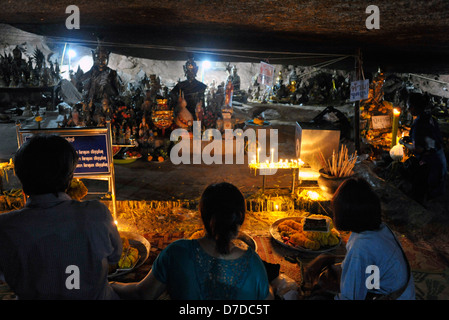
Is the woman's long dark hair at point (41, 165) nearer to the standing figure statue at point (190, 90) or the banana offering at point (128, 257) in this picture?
the banana offering at point (128, 257)

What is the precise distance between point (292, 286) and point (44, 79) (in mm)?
15530

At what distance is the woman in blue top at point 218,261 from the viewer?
5.78ft

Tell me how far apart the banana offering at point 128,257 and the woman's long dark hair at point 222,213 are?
1680 millimetres

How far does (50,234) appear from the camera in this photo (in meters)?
1.71

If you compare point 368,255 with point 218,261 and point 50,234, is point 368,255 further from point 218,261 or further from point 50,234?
point 50,234

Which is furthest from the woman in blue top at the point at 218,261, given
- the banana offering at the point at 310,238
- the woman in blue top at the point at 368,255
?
the banana offering at the point at 310,238

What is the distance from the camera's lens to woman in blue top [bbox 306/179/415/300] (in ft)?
6.79

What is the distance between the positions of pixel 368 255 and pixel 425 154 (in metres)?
3.80

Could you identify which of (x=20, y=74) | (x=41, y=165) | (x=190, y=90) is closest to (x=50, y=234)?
(x=41, y=165)

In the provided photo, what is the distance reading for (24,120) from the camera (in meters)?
12.0

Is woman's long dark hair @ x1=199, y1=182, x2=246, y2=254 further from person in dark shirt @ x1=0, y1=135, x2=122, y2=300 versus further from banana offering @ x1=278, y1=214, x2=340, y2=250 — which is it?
banana offering @ x1=278, y1=214, x2=340, y2=250

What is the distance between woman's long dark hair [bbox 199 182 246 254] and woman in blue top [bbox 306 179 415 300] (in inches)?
32.8

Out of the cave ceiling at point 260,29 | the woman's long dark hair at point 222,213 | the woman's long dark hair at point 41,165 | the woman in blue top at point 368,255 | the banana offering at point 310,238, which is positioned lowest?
the banana offering at point 310,238
